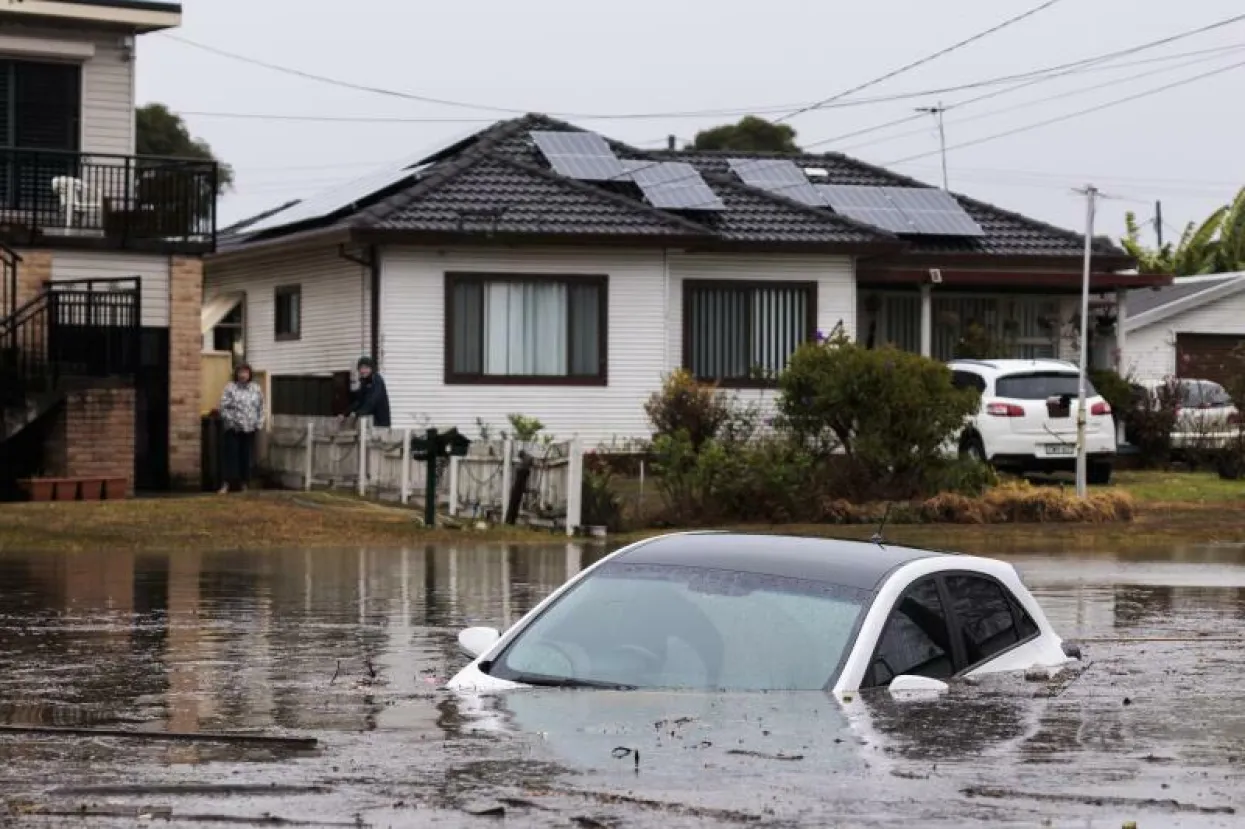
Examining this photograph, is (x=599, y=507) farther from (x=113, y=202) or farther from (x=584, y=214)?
(x=584, y=214)

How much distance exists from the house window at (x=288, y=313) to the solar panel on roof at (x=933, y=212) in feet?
34.1

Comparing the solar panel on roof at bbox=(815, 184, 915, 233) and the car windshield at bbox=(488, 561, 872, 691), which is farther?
the solar panel on roof at bbox=(815, 184, 915, 233)

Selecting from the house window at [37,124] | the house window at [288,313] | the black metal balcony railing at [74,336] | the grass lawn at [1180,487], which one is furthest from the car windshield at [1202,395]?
the house window at [37,124]

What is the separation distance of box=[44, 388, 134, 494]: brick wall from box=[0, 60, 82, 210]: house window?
391 centimetres

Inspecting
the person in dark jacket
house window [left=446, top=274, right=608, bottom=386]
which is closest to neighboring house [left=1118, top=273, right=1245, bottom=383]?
house window [left=446, top=274, right=608, bottom=386]

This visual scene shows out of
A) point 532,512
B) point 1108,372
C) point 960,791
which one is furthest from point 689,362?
point 960,791

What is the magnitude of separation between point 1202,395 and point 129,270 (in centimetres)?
1733

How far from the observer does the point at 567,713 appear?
31.0 ft

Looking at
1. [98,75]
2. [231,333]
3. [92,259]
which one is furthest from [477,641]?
[231,333]

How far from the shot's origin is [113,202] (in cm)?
3209

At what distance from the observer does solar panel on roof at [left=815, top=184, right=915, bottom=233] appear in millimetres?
39750

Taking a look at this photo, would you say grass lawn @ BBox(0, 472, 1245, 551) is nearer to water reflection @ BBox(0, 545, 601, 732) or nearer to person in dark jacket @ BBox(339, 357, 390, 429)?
water reflection @ BBox(0, 545, 601, 732)

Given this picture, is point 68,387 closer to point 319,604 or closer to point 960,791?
point 319,604

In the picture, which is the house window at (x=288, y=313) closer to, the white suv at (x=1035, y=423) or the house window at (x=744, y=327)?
the house window at (x=744, y=327)
